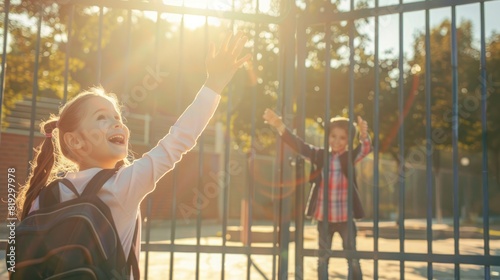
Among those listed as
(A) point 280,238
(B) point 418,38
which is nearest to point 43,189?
(A) point 280,238

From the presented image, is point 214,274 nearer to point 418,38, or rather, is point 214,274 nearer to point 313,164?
point 313,164

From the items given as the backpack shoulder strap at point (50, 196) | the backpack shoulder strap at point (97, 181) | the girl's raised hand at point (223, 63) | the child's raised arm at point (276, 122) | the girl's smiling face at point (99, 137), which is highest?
the girl's raised hand at point (223, 63)

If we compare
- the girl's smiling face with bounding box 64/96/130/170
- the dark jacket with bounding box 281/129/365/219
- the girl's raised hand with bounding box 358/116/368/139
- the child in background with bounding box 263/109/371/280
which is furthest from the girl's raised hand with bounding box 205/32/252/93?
the child in background with bounding box 263/109/371/280

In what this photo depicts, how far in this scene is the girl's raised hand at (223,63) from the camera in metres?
2.46

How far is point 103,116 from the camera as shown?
250cm

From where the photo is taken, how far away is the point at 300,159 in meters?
4.05

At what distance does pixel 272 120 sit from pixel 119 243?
200 centimetres

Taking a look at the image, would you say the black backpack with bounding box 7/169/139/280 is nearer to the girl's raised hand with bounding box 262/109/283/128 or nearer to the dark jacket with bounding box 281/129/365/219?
the girl's raised hand with bounding box 262/109/283/128

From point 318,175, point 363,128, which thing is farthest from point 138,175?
point 318,175

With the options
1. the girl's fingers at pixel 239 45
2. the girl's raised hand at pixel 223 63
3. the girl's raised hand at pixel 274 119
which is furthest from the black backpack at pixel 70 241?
the girl's raised hand at pixel 274 119

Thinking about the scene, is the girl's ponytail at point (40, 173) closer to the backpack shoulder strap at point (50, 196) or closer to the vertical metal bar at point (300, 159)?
the backpack shoulder strap at point (50, 196)

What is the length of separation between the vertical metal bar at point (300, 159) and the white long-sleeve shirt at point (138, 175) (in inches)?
65.1

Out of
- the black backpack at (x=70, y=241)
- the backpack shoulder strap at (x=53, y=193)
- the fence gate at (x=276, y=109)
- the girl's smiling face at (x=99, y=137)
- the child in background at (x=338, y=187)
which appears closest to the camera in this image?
the black backpack at (x=70, y=241)

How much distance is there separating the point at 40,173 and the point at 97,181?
444mm
